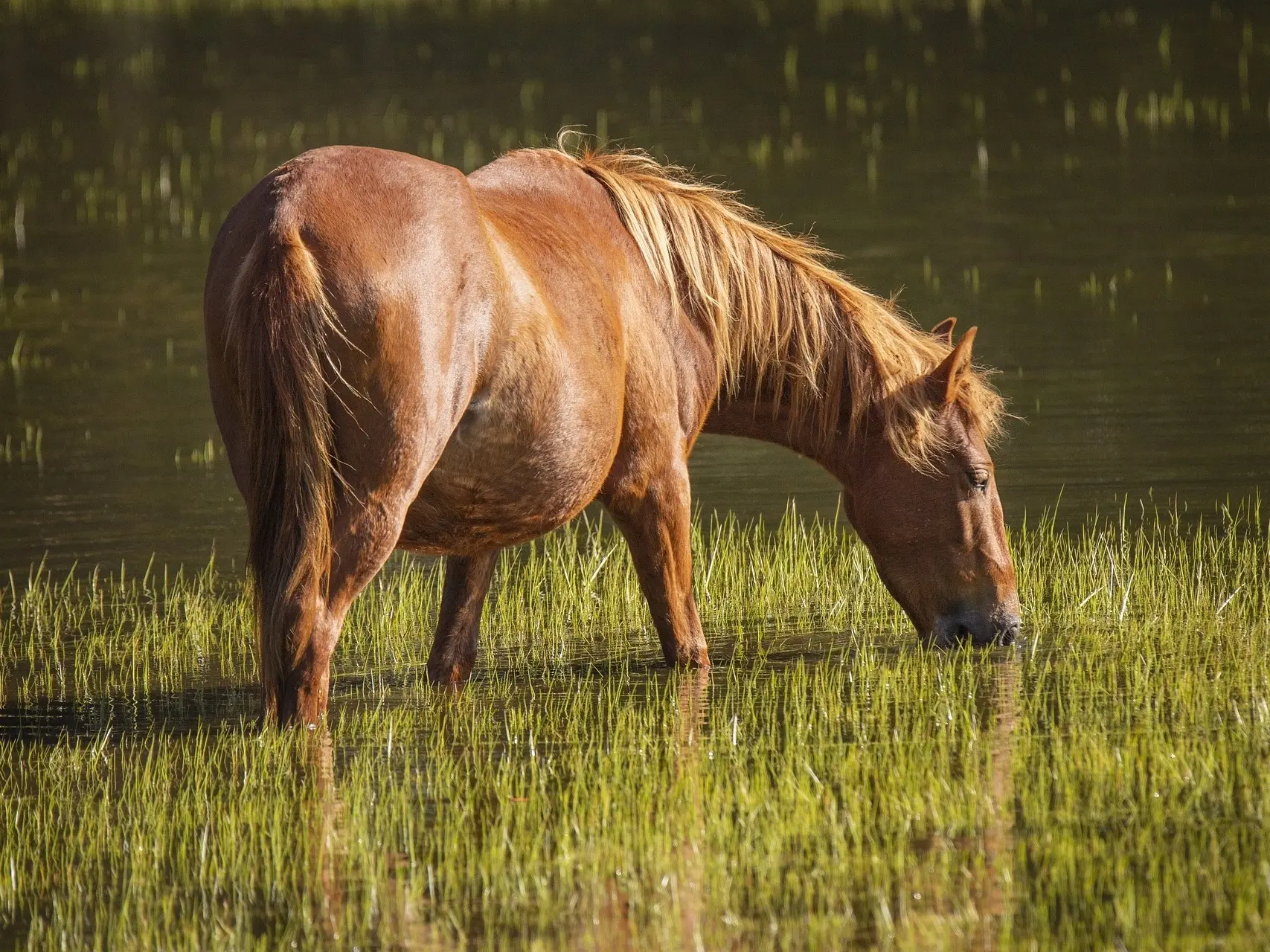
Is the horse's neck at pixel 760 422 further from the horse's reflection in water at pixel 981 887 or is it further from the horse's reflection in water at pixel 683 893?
the horse's reflection in water at pixel 981 887

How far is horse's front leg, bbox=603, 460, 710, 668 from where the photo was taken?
22.0 ft

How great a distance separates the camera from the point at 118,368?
15258mm

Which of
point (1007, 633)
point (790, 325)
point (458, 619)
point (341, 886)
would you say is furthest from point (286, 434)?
point (1007, 633)

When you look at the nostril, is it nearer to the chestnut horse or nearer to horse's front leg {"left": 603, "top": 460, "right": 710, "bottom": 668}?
the chestnut horse

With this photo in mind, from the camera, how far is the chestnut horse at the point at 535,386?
5.37 meters

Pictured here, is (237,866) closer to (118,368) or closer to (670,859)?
(670,859)

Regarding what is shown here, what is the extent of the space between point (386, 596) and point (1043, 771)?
3872 millimetres

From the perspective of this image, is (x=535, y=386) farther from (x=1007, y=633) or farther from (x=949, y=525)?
(x=1007, y=633)

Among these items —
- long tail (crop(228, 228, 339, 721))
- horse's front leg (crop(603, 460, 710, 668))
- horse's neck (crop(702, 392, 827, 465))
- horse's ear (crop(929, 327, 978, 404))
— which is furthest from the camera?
horse's neck (crop(702, 392, 827, 465))

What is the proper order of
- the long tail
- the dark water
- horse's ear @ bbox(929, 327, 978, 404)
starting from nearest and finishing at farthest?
the long tail → horse's ear @ bbox(929, 327, 978, 404) → the dark water

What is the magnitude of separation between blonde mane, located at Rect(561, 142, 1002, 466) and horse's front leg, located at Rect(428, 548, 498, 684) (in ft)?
3.70

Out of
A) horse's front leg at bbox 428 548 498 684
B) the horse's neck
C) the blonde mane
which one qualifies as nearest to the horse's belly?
horse's front leg at bbox 428 548 498 684

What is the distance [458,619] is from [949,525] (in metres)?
1.79

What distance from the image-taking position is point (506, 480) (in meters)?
5.99
